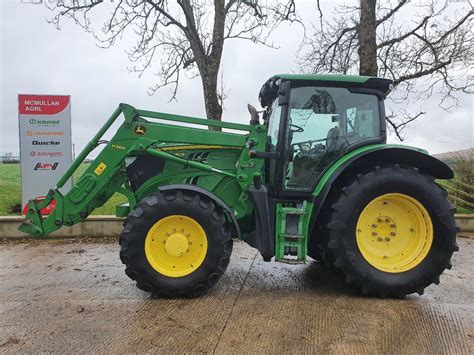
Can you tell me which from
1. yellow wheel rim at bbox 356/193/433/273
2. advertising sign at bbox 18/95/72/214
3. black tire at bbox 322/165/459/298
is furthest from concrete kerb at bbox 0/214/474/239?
yellow wheel rim at bbox 356/193/433/273

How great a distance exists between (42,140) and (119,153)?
12.7ft

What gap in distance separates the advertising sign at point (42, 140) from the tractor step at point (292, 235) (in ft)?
16.1

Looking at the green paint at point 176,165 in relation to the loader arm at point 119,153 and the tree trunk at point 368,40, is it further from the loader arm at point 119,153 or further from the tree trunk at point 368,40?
the tree trunk at point 368,40

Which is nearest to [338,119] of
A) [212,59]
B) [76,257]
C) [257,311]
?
[257,311]

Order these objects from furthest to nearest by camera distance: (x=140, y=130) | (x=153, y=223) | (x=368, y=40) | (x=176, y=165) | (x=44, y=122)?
(x=368, y=40) < (x=44, y=122) < (x=176, y=165) < (x=140, y=130) < (x=153, y=223)

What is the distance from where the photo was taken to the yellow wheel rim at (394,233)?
4117 millimetres

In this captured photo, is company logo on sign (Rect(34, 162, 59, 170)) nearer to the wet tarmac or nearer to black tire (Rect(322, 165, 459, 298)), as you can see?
the wet tarmac

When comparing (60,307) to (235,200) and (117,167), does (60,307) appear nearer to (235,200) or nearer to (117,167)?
(117,167)

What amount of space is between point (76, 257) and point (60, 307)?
2.04 m

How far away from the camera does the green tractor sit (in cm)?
402

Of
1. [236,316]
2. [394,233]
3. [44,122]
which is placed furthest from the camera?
[44,122]

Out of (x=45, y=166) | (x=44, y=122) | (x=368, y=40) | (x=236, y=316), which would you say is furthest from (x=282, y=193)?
(x=44, y=122)

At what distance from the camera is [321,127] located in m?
4.37

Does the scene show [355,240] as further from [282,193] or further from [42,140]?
[42,140]
